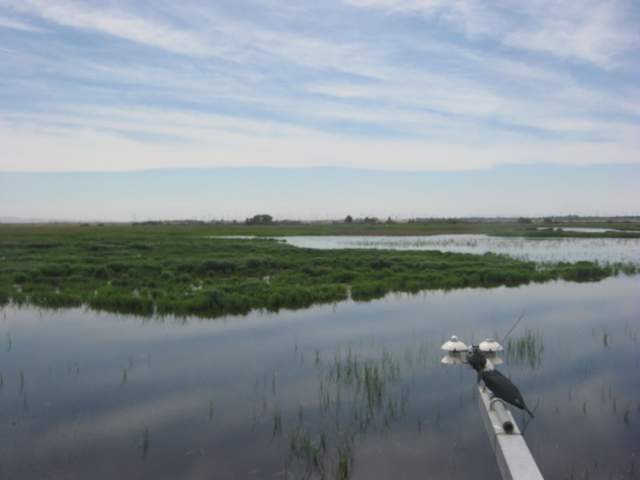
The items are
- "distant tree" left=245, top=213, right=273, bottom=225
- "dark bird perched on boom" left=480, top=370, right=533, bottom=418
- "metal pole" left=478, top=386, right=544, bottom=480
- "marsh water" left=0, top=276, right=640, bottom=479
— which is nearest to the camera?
"metal pole" left=478, top=386, right=544, bottom=480

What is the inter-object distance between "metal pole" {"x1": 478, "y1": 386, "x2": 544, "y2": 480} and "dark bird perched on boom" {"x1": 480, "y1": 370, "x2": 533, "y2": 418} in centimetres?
16

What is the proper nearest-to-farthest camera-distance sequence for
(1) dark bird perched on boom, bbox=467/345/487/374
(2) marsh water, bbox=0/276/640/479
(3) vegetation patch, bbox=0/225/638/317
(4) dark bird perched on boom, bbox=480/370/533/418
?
(4) dark bird perched on boom, bbox=480/370/533/418 → (2) marsh water, bbox=0/276/640/479 → (1) dark bird perched on boom, bbox=467/345/487/374 → (3) vegetation patch, bbox=0/225/638/317

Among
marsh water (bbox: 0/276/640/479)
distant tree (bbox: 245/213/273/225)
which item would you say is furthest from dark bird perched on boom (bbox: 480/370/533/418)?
distant tree (bbox: 245/213/273/225)

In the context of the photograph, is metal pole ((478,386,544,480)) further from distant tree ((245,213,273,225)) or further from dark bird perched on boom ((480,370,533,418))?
distant tree ((245,213,273,225))

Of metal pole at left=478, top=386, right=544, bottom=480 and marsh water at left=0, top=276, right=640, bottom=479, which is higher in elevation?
metal pole at left=478, top=386, right=544, bottom=480

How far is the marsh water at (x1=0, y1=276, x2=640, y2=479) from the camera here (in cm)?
602

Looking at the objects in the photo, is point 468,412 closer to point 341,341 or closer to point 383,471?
point 383,471

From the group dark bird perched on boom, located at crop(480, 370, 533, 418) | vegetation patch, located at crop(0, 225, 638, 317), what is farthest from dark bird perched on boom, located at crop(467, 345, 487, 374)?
vegetation patch, located at crop(0, 225, 638, 317)

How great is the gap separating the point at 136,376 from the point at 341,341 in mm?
4390

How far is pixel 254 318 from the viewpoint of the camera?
13.9 m

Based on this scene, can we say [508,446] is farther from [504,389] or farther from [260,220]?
[260,220]

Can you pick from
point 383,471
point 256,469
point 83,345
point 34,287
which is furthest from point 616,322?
point 34,287

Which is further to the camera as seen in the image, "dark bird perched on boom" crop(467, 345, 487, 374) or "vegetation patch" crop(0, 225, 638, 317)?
"vegetation patch" crop(0, 225, 638, 317)

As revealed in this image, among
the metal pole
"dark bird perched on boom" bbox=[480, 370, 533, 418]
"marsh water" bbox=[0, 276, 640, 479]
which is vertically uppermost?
"dark bird perched on boom" bbox=[480, 370, 533, 418]
